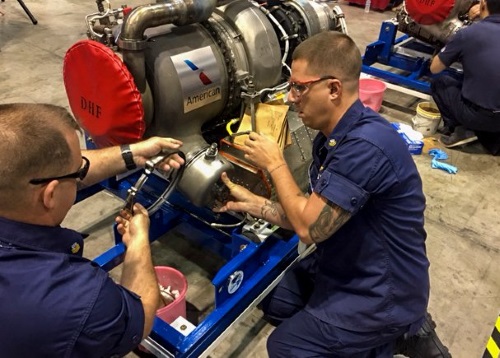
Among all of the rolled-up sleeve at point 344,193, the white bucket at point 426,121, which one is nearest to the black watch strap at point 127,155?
the rolled-up sleeve at point 344,193

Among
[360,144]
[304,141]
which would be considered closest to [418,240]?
[360,144]

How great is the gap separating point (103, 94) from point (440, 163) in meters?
2.62

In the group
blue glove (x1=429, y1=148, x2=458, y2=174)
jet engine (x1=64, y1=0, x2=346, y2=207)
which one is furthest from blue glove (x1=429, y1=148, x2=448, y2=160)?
jet engine (x1=64, y1=0, x2=346, y2=207)

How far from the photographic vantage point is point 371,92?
400cm

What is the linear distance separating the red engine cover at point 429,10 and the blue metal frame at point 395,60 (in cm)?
44

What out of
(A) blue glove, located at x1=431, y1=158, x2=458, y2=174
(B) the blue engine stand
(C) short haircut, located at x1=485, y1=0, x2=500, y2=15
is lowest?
(A) blue glove, located at x1=431, y1=158, x2=458, y2=174

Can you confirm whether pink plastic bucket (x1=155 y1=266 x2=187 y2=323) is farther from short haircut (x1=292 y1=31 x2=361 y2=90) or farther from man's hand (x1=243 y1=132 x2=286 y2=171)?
short haircut (x1=292 y1=31 x2=361 y2=90)

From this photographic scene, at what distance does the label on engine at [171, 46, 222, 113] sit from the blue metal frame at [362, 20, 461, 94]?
8.55ft

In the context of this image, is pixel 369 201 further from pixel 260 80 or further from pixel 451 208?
pixel 451 208

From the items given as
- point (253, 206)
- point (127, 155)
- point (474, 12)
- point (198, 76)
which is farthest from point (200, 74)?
point (474, 12)

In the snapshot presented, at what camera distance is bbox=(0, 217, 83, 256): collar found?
1.20 meters

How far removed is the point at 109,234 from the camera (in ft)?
9.30

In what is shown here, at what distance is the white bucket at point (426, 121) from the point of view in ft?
13.0

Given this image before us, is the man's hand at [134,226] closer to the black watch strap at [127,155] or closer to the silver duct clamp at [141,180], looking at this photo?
the silver duct clamp at [141,180]
